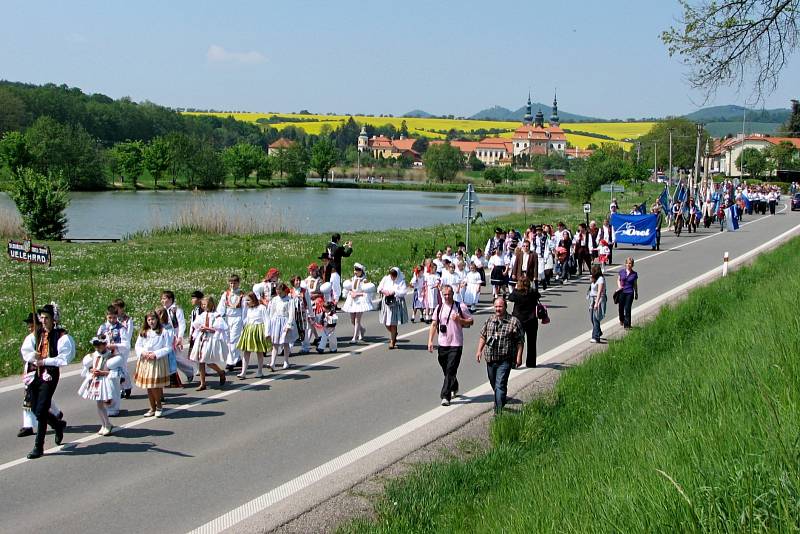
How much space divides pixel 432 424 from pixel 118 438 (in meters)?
4.06

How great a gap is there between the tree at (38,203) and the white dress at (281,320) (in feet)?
103

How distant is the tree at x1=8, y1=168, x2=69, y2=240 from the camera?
4222 cm

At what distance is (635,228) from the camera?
3716 cm

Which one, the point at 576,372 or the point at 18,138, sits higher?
the point at 18,138

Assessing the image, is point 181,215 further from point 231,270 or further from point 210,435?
point 210,435

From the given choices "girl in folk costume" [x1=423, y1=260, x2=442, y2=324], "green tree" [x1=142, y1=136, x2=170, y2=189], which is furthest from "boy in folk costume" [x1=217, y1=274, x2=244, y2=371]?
"green tree" [x1=142, y1=136, x2=170, y2=189]

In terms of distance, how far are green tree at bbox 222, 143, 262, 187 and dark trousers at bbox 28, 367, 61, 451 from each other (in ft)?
397

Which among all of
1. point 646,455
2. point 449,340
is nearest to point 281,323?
point 449,340

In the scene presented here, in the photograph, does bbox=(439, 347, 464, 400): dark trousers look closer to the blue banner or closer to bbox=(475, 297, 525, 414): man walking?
bbox=(475, 297, 525, 414): man walking

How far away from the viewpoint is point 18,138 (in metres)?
101

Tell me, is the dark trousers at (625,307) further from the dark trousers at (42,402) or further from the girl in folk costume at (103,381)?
the dark trousers at (42,402)

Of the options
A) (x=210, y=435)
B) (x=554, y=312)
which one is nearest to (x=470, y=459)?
(x=210, y=435)

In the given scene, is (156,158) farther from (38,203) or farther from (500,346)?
(500,346)

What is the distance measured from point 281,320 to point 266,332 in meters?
0.58
